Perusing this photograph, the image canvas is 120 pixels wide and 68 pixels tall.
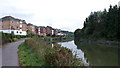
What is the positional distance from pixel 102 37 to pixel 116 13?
11719 mm

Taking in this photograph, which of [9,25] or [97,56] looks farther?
[9,25]

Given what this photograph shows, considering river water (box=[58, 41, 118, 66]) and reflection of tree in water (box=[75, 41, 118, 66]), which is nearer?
river water (box=[58, 41, 118, 66])

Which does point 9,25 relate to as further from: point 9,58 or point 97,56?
point 9,58

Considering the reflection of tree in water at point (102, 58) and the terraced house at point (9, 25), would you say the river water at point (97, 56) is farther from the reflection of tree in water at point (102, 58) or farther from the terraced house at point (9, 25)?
the terraced house at point (9, 25)

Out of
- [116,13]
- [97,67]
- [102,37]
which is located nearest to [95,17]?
[102,37]

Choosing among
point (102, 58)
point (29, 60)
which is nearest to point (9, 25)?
point (102, 58)

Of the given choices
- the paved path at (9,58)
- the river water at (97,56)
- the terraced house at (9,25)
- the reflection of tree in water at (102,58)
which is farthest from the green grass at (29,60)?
the terraced house at (9,25)

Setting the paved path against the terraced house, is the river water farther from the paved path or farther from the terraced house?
the terraced house

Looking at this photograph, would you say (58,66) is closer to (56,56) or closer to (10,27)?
(56,56)

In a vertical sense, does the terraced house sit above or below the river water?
above

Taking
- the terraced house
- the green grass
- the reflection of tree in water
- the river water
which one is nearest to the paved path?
the green grass

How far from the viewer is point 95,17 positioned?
188ft

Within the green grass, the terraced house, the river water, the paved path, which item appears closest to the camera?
the green grass

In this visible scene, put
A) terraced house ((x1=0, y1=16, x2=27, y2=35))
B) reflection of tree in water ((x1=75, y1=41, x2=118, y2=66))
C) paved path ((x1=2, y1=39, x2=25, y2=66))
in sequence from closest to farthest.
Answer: paved path ((x1=2, y1=39, x2=25, y2=66)) → reflection of tree in water ((x1=75, y1=41, x2=118, y2=66)) → terraced house ((x1=0, y1=16, x2=27, y2=35))
